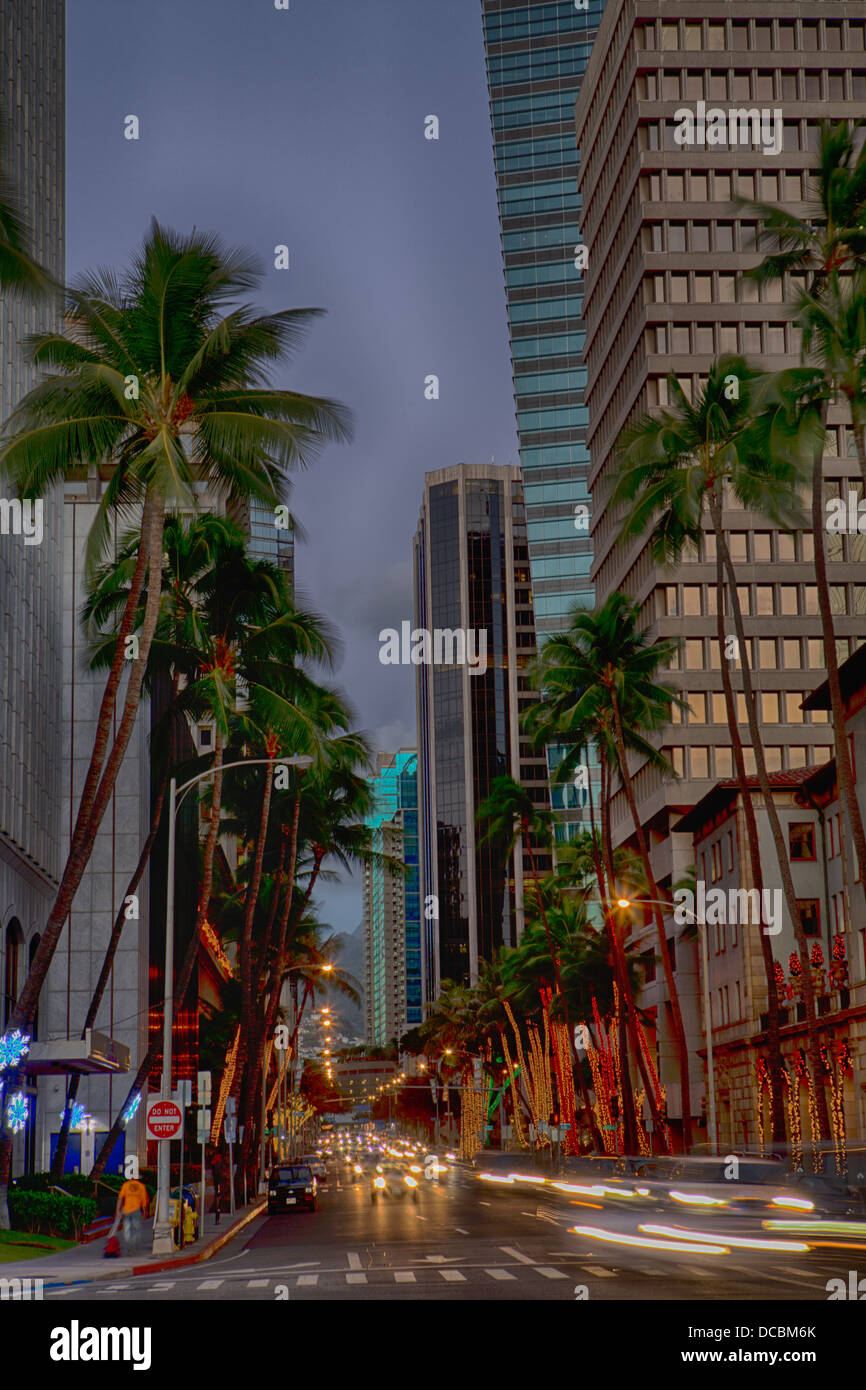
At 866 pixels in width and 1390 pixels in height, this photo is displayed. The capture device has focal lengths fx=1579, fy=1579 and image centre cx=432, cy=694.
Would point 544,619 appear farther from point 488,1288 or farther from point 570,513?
point 488,1288

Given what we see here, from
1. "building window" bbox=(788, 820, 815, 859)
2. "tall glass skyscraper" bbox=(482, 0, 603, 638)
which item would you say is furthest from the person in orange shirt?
"tall glass skyscraper" bbox=(482, 0, 603, 638)

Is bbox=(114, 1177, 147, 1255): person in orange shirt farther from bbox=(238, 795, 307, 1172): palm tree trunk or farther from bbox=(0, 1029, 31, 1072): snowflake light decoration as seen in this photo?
bbox=(238, 795, 307, 1172): palm tree trunk

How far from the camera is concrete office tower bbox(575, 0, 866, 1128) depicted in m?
83.1

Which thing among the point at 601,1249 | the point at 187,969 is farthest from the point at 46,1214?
the point at 601,1249

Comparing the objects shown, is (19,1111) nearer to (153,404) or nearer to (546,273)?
Answer: (153,404)

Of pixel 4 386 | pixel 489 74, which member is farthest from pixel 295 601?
pixel 489 74

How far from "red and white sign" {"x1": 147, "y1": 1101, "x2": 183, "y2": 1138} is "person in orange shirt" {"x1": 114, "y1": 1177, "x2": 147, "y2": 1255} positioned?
3.60ft

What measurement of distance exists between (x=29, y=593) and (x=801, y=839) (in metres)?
31.3

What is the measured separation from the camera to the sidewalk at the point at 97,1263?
2408 centimetres

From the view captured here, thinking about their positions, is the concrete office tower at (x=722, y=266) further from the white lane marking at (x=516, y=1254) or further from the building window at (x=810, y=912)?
the white lane marking at (x=516, y=1254)

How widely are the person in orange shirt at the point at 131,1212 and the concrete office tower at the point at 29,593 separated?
52.3ft

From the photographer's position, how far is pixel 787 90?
8950 cm

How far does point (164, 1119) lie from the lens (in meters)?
30.4
